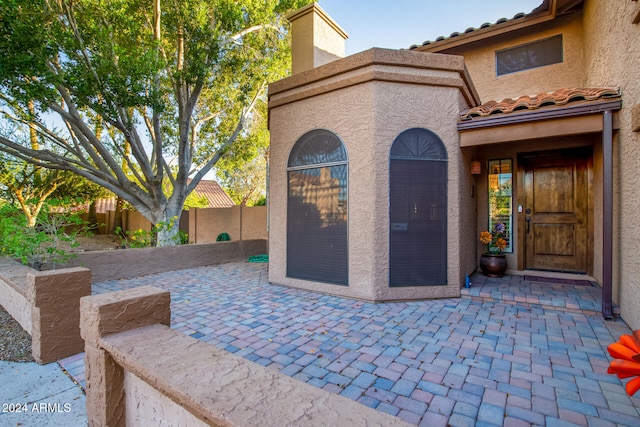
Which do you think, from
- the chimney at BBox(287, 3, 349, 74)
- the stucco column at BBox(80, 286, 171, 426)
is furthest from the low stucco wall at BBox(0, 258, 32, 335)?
the chimney at BBox(287, 3, 349, 74)

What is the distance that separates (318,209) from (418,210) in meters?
1.78

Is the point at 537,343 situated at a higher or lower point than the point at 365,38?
lower

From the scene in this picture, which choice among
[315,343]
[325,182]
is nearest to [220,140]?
[325,182]

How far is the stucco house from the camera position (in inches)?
169

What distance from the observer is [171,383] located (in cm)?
136

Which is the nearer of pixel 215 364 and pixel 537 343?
pixel 215 364

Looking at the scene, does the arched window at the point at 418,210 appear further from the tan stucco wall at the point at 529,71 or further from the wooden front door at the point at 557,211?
the tan stucco wall at the point at 529,71

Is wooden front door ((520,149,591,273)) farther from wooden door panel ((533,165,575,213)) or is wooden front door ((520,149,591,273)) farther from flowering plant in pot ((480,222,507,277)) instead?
flowering plant in pot ((480,222,507,277))

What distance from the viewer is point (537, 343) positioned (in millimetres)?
3477

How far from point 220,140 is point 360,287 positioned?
883 centimetres

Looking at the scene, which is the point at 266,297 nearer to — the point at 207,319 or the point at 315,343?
the point at 207,319

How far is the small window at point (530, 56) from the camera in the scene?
7227mm

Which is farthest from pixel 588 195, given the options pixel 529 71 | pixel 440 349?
pixel 440 349

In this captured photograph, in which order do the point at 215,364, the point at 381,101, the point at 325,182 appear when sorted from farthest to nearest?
the point at 325,182
the point at 381,101
the point at 215,364
